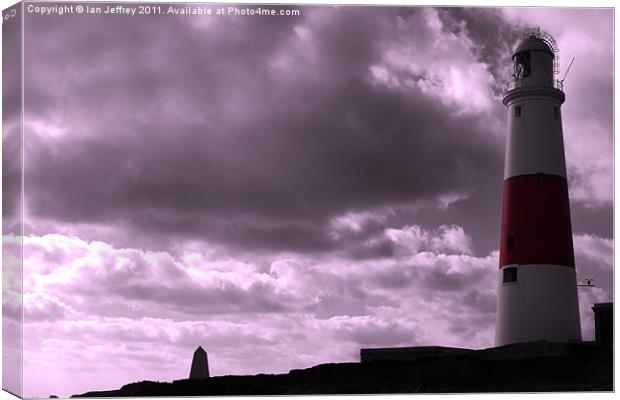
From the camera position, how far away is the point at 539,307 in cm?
2720

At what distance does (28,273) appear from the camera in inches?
803

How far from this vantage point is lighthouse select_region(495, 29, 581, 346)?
89.1 ft

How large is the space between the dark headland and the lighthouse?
5.95ft

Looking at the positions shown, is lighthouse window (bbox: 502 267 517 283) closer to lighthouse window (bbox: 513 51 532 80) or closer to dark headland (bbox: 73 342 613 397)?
dark headland (bbox: 73 342 613 397)

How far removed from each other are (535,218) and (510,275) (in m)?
1.63

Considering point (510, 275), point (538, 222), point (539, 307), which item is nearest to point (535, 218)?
point (538, 222)

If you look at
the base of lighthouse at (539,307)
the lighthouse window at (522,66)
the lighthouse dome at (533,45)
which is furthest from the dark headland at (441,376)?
the lighthouse dome at (533,45)

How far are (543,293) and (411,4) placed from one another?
9229mm

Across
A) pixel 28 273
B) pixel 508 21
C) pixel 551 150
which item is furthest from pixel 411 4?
pixel 28 273

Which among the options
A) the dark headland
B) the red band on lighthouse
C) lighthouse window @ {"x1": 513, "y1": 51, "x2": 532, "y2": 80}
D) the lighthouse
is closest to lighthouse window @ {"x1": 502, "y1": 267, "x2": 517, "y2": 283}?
the lighthouse

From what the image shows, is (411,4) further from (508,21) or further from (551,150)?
(551,150)

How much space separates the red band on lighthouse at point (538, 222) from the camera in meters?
27.4

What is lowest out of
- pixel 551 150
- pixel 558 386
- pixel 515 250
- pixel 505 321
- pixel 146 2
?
pixel 558 386

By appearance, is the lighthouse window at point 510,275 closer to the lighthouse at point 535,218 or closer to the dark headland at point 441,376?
the lighthouse at point 535,218
